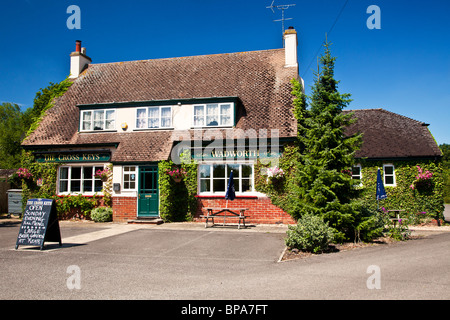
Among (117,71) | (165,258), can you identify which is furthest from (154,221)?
(117,71)

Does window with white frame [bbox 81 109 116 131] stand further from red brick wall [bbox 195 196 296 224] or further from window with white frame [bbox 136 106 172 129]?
red brick wall [bbox 195 196 296 224]

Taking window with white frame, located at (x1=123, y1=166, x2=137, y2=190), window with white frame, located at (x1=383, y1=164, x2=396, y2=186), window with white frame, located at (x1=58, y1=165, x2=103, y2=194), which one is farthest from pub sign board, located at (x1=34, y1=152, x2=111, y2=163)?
window with white frame, located at (x1=383, y1=164, x2=396, y2=186)

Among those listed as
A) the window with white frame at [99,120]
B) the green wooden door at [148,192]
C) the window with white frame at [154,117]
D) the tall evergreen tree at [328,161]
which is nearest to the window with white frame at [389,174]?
the tall evergreen tree at [328,161]

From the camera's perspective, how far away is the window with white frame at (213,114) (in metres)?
16.5

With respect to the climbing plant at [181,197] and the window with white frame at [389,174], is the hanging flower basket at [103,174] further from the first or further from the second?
the window with white frame at [389,174]

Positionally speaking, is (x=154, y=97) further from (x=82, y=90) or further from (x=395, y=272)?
(x=395, y=272)

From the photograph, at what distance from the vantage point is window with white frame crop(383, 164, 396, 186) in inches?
676

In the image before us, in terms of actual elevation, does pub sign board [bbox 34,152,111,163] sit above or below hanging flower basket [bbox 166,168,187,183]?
above

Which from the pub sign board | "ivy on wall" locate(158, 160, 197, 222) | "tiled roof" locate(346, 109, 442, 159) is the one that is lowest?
"ivy on wall" locate(158, 160, 197, 222)

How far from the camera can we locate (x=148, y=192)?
15875mm

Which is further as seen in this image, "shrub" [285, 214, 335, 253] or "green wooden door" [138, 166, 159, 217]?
"green wooden door" [138, 166, 159, 217]

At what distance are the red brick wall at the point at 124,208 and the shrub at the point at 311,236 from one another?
883 centimetres

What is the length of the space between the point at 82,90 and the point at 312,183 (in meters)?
15.1

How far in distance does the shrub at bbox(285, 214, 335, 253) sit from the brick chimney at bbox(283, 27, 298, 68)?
1127 centimetres
